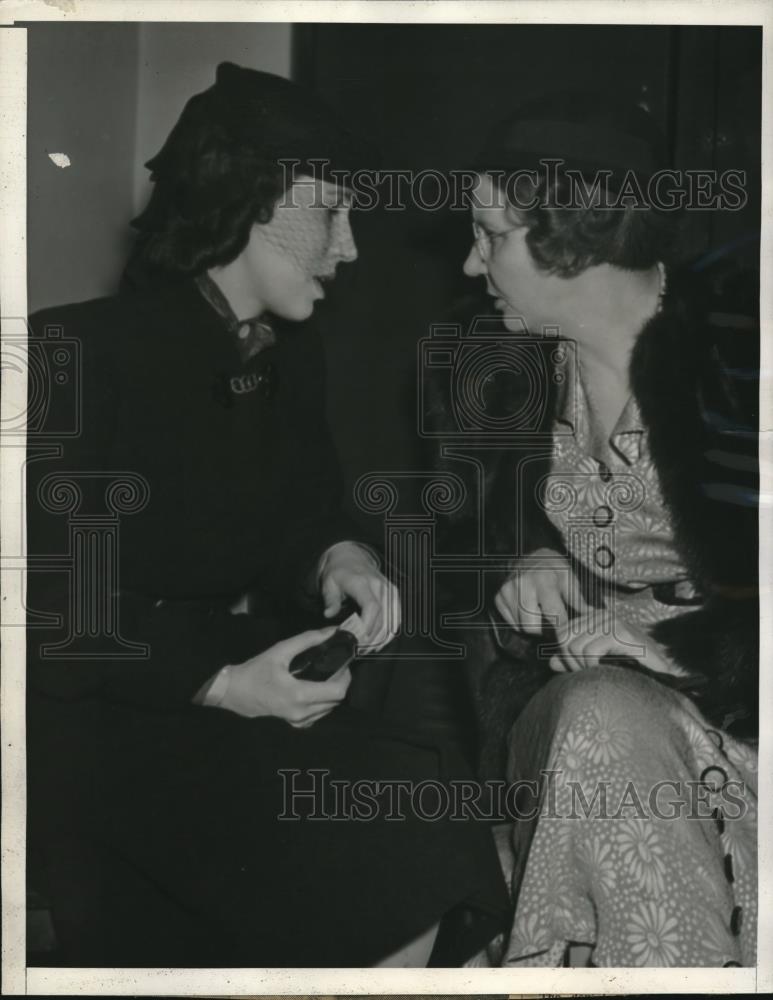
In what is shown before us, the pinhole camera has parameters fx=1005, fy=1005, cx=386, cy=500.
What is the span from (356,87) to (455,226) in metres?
0.31

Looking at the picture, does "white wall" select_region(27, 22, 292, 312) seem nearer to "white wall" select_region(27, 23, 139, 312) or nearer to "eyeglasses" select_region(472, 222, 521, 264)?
"white wall" select_region(27, 23, 139, 312)

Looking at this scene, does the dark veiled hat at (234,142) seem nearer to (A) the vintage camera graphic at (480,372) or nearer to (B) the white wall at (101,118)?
(B) the white wall at (101,118)

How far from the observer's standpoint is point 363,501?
6.15 feet

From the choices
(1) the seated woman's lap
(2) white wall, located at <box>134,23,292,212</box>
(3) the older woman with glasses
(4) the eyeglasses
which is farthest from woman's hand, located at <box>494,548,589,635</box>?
(2) white wall, located at <box>134,23,292,212</box>

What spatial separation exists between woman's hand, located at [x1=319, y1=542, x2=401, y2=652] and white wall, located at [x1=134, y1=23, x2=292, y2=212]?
2.42 ft

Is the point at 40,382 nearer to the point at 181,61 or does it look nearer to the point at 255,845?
the point at 181,61

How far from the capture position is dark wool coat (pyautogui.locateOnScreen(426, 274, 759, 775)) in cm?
187

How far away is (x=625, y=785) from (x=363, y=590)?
1.99 feet

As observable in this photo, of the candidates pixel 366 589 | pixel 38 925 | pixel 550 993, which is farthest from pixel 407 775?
pixel 38 925

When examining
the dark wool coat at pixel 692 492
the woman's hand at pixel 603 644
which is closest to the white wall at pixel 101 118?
the dark wool coat at pixel 692 492

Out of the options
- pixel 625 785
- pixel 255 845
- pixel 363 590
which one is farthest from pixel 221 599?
pixel 625 785

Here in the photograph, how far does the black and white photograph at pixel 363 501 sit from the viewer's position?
1845 mm

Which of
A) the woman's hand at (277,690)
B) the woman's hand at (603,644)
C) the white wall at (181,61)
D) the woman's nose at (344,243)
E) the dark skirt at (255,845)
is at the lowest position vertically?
the dark skirt at (255,845)

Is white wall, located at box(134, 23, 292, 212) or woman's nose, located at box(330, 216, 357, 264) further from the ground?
white wall, located at box(134, 23, 292, 212)
